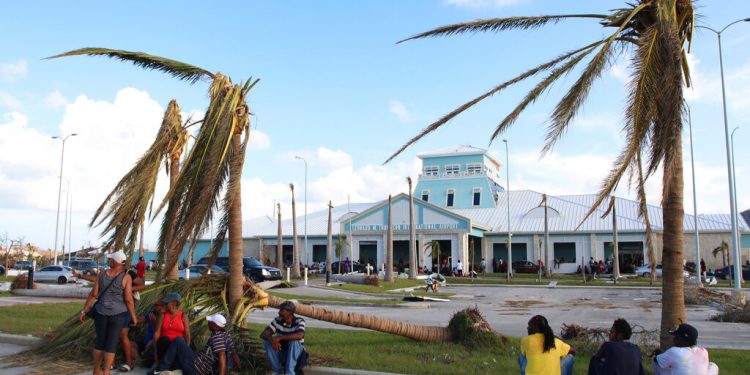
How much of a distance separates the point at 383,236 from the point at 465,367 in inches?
1810

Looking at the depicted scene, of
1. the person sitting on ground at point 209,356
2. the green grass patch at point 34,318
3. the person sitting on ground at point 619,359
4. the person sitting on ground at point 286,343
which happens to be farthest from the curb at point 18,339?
the person sitting on ground at point 619,359

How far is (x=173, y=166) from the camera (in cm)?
1041

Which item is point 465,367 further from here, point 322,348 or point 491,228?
point 491,228

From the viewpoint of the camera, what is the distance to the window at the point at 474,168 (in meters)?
59.9

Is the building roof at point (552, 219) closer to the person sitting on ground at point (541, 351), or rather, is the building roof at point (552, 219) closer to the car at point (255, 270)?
the car at point (255, 270)

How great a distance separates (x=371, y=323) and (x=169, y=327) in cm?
286

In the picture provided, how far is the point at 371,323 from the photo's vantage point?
9.22 m

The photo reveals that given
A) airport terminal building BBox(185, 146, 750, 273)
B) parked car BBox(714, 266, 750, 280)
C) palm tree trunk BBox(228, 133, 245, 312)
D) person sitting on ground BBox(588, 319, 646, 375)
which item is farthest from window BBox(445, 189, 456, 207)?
person sitting on ground BBox(588, 319, 646, 375)

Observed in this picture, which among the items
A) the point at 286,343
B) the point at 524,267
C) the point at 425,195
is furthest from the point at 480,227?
the point at 286,343

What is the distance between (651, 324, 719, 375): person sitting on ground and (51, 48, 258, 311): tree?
5547 mm

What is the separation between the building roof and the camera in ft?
161

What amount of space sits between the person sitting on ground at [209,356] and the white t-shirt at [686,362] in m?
4.84

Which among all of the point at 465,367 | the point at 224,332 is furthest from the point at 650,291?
the point at 224,332

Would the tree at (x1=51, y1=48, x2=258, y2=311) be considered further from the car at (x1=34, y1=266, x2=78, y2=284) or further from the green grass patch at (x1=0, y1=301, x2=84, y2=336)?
the car at (x1=34, y1=266, x2=78, y2=284)
